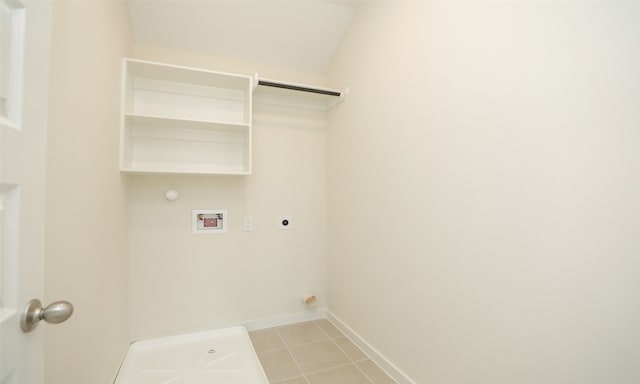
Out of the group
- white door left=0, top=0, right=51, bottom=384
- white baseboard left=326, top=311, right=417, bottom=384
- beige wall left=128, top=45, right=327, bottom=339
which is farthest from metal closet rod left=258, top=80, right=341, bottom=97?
white baseboard left=326, top=311, right=417, bottom=384

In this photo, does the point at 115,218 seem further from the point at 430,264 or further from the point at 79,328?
the point at 430,264

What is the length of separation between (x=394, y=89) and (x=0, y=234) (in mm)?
1849

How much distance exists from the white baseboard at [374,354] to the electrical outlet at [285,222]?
926 millimetres

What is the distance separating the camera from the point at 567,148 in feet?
3.15

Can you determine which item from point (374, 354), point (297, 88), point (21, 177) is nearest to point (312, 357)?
point (374, 354)

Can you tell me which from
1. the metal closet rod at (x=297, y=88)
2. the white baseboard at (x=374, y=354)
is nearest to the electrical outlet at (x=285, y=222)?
the white baseboard at (x=374, y=354)

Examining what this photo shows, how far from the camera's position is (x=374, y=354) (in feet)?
6.35

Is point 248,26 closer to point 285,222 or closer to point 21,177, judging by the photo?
point 285,222

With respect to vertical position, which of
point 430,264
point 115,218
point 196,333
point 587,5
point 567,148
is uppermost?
point 587,5

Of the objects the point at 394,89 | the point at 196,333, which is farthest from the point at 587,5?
the point at 196,333

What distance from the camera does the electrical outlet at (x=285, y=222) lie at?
8.26 ft

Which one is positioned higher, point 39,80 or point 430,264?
point 39,80

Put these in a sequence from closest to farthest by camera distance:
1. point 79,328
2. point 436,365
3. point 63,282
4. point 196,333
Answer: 1. point 63,282
2. point 79,328
3. point 436,365
4. point 196,333

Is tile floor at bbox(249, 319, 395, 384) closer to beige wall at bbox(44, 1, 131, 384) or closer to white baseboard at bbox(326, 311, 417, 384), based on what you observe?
white baseboard at bbox(326, 311, 417, 384)
